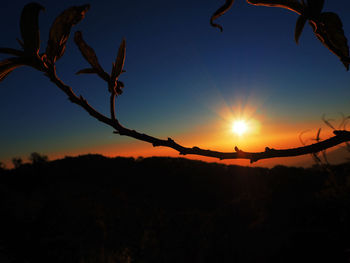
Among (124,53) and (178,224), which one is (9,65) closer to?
(124,53)

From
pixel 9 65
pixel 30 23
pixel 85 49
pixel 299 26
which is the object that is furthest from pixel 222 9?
pixel 9 65

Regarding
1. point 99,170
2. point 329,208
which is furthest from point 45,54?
point 99,170

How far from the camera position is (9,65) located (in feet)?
2.20

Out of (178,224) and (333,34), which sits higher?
(333,34)

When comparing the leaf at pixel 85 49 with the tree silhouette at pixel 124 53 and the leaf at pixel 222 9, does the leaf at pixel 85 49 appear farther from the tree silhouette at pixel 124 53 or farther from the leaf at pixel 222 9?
the leaf at pixel 222 9

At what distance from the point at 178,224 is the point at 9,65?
30.5 ft

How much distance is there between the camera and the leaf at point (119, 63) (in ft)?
2.41

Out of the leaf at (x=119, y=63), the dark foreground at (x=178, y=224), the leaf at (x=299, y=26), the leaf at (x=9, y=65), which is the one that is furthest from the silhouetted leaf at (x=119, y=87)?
the dark foreground at (x=178, y=224)

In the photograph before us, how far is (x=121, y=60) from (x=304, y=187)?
990 centimetres

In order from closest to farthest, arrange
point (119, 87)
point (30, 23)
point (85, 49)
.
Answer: point (30, 23), point (85, 49), point (119, 87)

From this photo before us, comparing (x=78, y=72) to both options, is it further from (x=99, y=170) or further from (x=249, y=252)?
(x=99, y=170)

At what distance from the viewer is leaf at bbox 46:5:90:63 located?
2.05ft

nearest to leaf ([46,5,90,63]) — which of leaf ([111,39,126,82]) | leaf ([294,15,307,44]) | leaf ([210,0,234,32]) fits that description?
leaf ([111,39,126,82])

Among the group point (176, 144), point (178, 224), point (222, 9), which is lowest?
point (176, 144)
